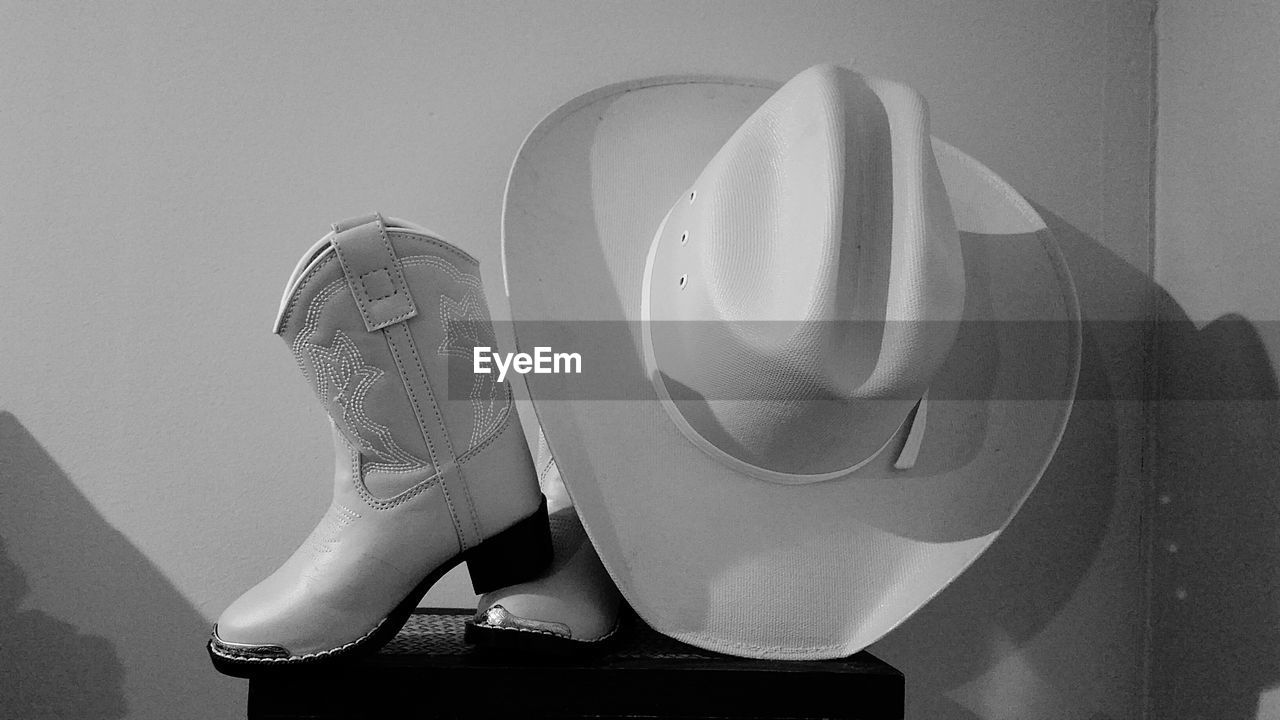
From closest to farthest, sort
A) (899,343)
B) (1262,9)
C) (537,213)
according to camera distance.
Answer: (899,343) < (537,213) < (1262,9)

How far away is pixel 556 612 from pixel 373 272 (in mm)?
321

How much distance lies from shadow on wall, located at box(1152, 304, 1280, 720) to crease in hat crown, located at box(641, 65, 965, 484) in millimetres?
489

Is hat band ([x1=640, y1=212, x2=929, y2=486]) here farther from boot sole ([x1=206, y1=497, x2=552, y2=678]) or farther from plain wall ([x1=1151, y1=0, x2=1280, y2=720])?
plain wall ([x1=1151, y1=0, x2=1280, y2=720])

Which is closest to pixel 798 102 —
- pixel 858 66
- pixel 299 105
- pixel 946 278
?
pixel 946 278

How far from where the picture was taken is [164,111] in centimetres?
110

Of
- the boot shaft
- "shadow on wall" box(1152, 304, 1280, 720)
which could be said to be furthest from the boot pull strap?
"shadow on wall" box(1152, 304, 1280, 720)

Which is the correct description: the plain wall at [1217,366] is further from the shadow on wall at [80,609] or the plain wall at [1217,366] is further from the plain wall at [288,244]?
the shadow on wall at [80,609]

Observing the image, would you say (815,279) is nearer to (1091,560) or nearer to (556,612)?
(556,612)

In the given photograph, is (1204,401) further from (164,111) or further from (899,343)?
(164,111)

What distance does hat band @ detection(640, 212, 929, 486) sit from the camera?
0.77 m

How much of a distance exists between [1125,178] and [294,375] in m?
1.16

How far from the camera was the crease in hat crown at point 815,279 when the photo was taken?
0.65m

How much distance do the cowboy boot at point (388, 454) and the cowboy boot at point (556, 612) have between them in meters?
0.02
